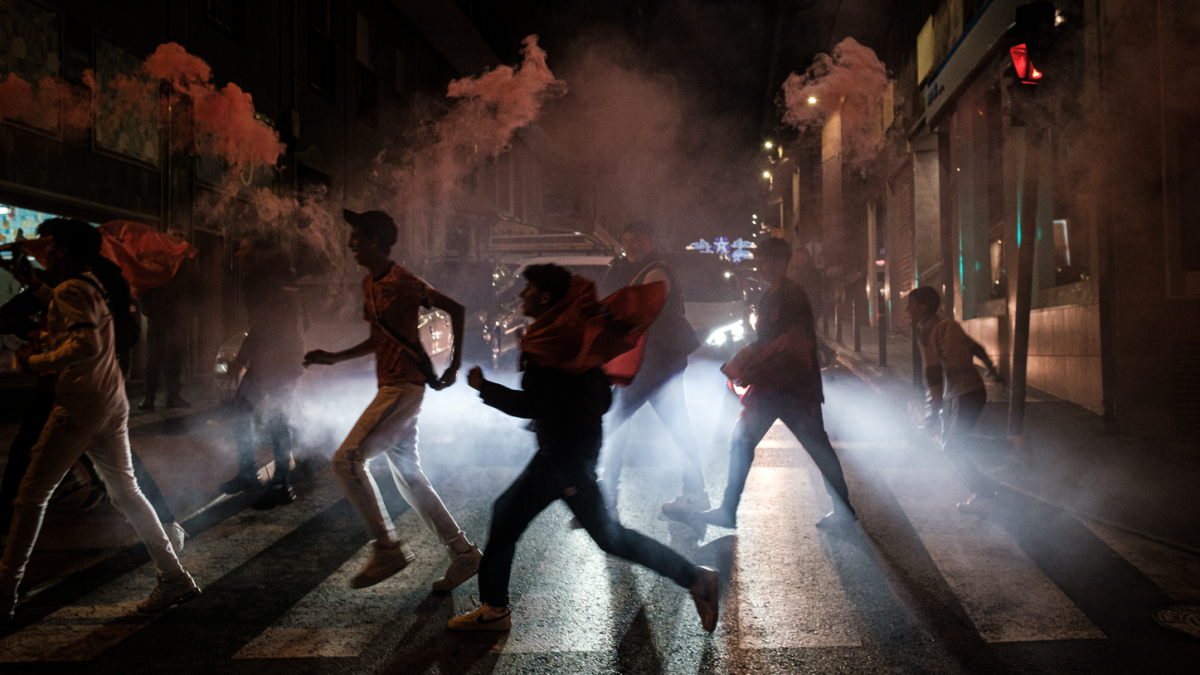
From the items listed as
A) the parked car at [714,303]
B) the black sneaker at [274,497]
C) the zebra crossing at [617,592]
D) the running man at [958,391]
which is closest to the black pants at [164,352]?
the black sneaker at [274,497]

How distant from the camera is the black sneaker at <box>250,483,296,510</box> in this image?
5316 millimetres

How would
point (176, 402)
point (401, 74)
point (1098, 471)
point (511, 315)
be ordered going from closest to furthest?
point (1098, 471) → point (176, 402) → point (511, 315) → point (401, 74)

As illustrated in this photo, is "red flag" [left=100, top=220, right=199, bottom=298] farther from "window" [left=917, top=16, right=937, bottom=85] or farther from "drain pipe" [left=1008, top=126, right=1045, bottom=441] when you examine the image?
"window" [left=917, top=16, right=937, bottom=85]

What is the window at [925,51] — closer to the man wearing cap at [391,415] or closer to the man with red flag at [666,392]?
the man with red flag at [666,392]

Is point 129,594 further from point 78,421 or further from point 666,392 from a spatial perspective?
point 666,392

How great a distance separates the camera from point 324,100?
1864 centimetres

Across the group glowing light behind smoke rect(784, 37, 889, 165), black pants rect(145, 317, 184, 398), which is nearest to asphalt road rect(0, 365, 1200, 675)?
black pants rect(145, 317, 184, 398)

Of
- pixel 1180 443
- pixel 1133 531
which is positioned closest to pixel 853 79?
pixel 1180 443

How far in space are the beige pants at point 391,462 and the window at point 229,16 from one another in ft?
43.0

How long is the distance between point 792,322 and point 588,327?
1909 mm

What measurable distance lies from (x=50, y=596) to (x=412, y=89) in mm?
21637

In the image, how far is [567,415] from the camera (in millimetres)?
3098

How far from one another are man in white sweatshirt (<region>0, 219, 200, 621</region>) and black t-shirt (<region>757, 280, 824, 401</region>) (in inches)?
119

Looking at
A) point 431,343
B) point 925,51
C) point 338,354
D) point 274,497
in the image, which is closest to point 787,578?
point 338,354
